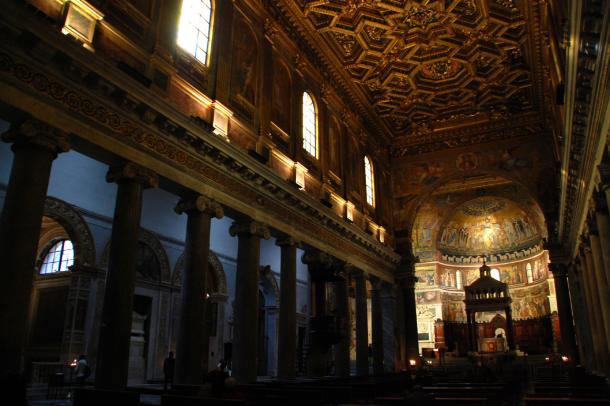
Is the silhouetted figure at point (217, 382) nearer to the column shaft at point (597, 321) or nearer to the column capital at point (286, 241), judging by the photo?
the column capital at point (286, 241)

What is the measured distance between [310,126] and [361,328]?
7965 millimetres

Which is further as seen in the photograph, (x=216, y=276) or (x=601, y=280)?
(x=216, y=276)

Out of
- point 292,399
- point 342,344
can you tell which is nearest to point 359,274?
point 342,344

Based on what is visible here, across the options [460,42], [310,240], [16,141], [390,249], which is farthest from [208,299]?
[460,42]

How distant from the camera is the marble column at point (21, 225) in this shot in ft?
22.3

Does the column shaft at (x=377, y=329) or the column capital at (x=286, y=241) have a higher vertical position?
the column capital at (x=286, y=241)

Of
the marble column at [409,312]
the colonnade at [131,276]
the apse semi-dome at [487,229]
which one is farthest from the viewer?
the apse semi-dome at [487,229]

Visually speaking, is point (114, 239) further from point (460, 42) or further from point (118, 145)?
point (460, 42)

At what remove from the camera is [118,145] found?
29.1 feet

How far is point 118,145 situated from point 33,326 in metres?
7.99

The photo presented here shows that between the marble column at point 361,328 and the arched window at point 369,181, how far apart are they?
418cm

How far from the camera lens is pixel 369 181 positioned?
75.0 feet

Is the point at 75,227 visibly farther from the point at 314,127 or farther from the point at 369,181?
the point at 369,181

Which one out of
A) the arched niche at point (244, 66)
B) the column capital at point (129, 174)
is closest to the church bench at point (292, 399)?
the column capital at point (129, 174)
